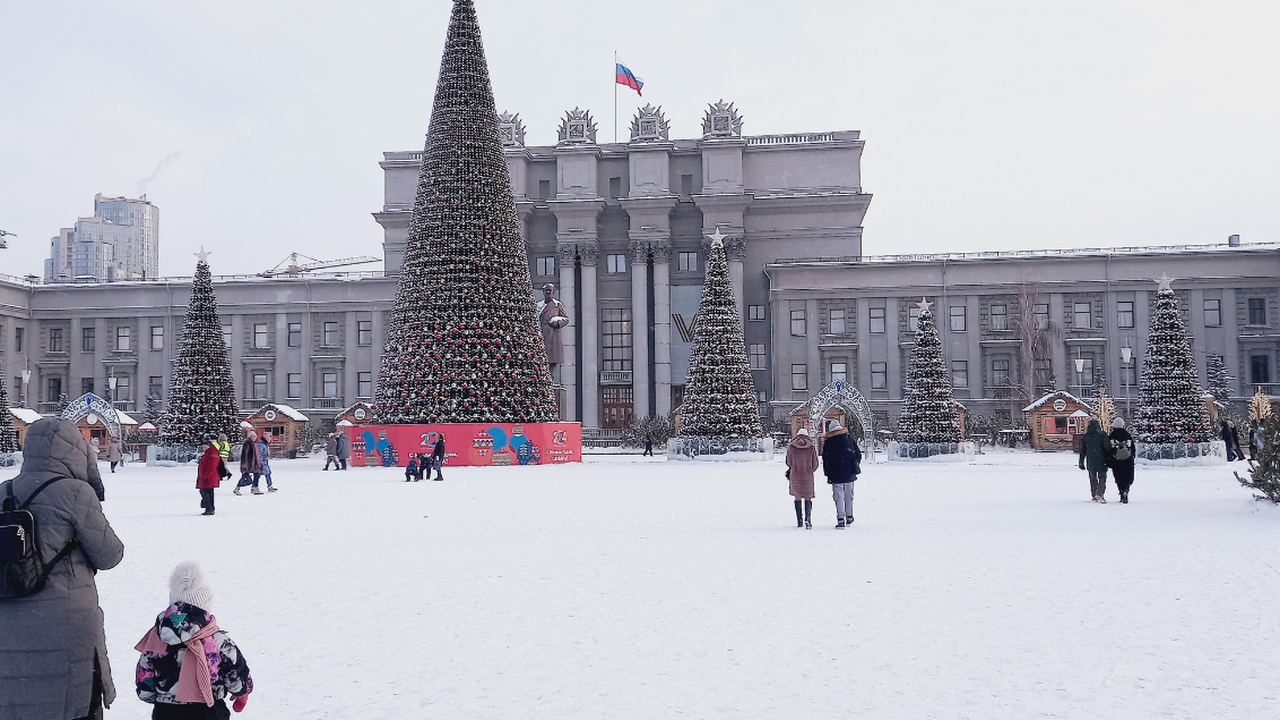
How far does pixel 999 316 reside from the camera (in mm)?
60719

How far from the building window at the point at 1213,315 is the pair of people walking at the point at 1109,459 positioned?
155ft

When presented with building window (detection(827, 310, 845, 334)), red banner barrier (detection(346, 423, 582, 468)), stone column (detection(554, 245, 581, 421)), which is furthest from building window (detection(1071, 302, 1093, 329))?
red banner barrier (detection(346, 423, 582, 468))

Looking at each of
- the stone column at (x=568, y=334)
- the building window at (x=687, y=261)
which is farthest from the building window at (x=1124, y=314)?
the stone column at (x=568, y=334)

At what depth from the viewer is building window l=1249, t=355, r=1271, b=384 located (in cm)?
5794

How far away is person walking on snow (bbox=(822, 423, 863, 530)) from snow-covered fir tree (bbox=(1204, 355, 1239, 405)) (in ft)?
156

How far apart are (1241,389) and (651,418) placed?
33.7 metres

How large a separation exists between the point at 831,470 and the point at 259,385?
60769 mm

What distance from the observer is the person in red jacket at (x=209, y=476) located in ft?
56.1

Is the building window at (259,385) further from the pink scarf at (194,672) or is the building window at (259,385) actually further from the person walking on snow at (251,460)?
the pink scarf at (194,672)

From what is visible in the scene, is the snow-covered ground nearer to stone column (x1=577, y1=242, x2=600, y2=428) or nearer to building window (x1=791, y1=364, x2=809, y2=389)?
building window (x1=791, y1=364, x2=809, y2=389)

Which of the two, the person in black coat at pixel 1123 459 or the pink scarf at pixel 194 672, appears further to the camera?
the person in black coat at pixel 1123 459

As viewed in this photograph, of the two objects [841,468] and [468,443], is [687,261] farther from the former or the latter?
[841,468]

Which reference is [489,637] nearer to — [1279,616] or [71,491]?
[71,491]

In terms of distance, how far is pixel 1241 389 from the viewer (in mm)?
57594
